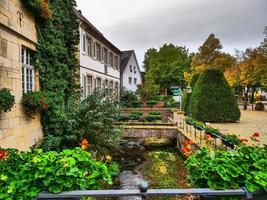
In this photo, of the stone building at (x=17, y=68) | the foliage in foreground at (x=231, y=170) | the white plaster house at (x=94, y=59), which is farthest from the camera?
the white plaster house at (x=94, y=59)

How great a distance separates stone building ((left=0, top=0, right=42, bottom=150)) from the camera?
6543 millimetres

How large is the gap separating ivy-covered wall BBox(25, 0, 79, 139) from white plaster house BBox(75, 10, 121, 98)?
3181mm

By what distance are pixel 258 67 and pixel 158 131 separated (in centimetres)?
1682

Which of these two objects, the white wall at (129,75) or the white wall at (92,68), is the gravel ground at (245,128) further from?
the white wall at (129,75)

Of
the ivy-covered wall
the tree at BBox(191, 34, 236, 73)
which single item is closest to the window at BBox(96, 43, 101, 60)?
the ivy-covered wall

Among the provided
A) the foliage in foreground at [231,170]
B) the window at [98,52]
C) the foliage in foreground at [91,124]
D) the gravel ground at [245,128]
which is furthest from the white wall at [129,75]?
the foliage in foreground at [231,170]

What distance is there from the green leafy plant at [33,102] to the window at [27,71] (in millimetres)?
546

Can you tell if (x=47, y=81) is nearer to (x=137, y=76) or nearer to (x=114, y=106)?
(x=114, y=106)

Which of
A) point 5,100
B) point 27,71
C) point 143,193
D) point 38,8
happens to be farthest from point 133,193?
point 38,8

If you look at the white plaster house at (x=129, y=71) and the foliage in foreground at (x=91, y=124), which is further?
the white plaster house at (x=129, y=71)

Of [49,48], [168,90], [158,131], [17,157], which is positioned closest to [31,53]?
[49,48]

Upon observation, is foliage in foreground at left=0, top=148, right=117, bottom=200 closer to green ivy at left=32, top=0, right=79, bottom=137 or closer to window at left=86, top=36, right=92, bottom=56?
green ivy at left=32, top=0, right=79, bottom=137

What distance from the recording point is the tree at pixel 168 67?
4953cm

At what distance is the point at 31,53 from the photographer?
8.65 meters
